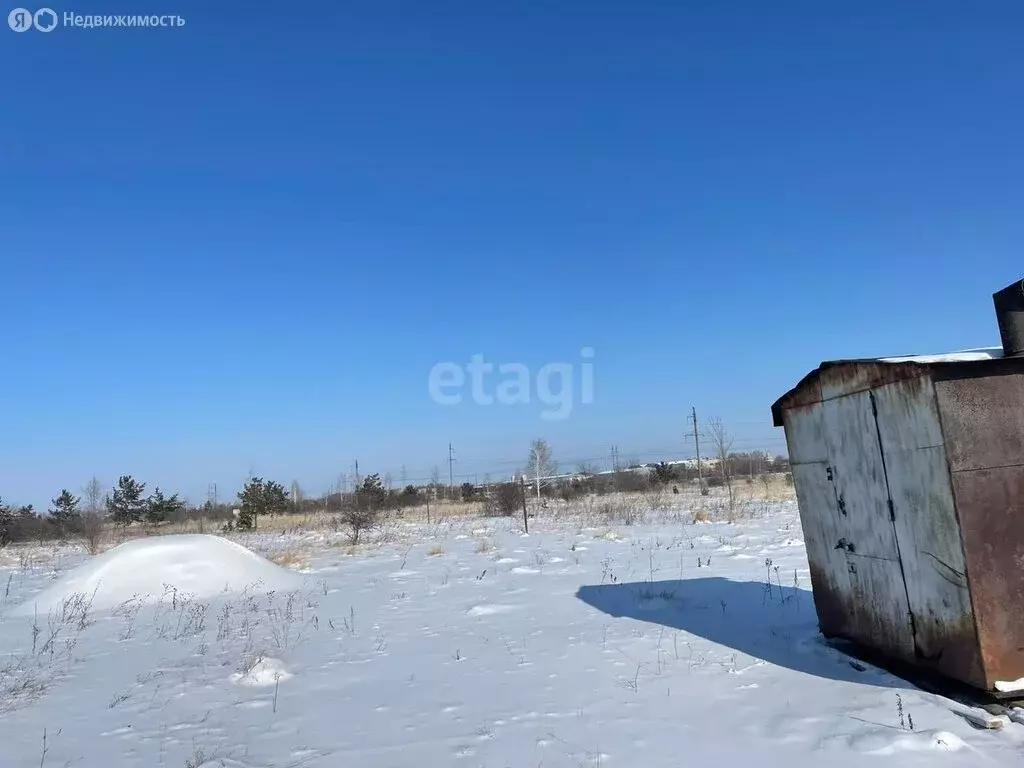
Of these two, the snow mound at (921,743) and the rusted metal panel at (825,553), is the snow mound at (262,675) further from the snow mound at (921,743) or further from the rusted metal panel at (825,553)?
the rusted metal panel at (825,553)

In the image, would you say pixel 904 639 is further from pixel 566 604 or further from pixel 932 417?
pixel 566 604

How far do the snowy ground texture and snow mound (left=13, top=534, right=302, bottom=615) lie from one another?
0.06 meters

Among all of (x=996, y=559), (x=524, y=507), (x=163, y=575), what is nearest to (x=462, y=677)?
(x=996, y=559)

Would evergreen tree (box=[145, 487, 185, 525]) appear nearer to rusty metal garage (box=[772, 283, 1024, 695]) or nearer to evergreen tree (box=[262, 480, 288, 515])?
Answer: evergreen tree (box=[262, 480, 288, 515])

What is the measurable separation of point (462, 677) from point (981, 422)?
14.7ft

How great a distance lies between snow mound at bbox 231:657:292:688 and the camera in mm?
5992

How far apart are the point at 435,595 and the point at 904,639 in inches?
263

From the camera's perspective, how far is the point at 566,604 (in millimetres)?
8680

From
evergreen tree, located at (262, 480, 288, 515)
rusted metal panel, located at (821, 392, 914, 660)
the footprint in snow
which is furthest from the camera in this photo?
evergreen tree, located at (262, 480, 288, 515)

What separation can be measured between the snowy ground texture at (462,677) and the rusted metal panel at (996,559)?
1.42ft

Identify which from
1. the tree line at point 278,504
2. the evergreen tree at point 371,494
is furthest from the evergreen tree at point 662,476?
the evergreen tree at point 371,494

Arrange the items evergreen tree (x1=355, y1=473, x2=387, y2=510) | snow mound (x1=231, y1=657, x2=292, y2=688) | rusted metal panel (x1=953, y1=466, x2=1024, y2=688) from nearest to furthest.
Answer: rusted metal panel (x1=953, y1=466, x2=1024, y2=688), snow mound (x1=231, y1=657, x2=292, y2=688), evergreen tree (x1=355, y1=473, x2=387, y2=510)

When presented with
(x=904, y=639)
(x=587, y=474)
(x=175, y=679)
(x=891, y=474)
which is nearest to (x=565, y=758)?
(x=904, y=639)

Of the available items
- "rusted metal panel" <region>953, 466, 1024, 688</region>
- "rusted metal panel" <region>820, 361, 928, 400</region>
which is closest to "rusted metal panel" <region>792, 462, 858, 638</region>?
"rusted metal panel" <region>820, 361, 928, 400</region>
